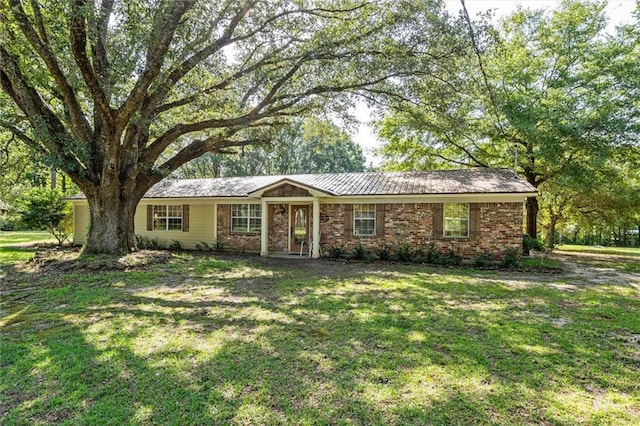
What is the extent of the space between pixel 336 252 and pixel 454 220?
14.0 feet

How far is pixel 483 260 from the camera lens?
11508mm

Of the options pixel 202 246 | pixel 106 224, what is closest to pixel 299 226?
pixel 202 246

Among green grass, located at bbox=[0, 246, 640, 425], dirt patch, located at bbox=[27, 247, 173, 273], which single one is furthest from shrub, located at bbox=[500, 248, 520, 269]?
dirt patch, located at bbox=[27, 247, 173, 273]

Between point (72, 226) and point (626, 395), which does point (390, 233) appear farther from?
point (72, 226)

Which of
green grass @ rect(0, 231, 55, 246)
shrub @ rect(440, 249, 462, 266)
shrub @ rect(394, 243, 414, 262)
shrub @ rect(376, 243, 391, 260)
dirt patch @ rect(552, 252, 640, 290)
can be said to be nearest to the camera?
dirt patch @ rect(552, 252, 640, 290)

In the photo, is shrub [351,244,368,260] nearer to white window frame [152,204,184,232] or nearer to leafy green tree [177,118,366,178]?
white window frame [152,204,184,232]

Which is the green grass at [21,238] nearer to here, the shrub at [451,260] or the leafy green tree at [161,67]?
the leafy green tree at [161,67]

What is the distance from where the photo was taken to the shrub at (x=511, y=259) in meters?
11.2

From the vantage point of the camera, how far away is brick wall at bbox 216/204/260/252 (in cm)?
1477

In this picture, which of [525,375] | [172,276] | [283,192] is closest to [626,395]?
[525,375]

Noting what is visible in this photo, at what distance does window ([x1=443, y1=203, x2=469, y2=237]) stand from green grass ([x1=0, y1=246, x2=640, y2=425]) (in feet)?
15.3

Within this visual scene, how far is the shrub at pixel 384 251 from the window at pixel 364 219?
602 millimetres

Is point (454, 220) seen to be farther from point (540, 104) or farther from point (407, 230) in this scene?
point (540, 104)

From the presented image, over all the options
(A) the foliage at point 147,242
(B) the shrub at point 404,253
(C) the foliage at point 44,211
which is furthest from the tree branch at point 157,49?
(C) the foliage at point 44,211
